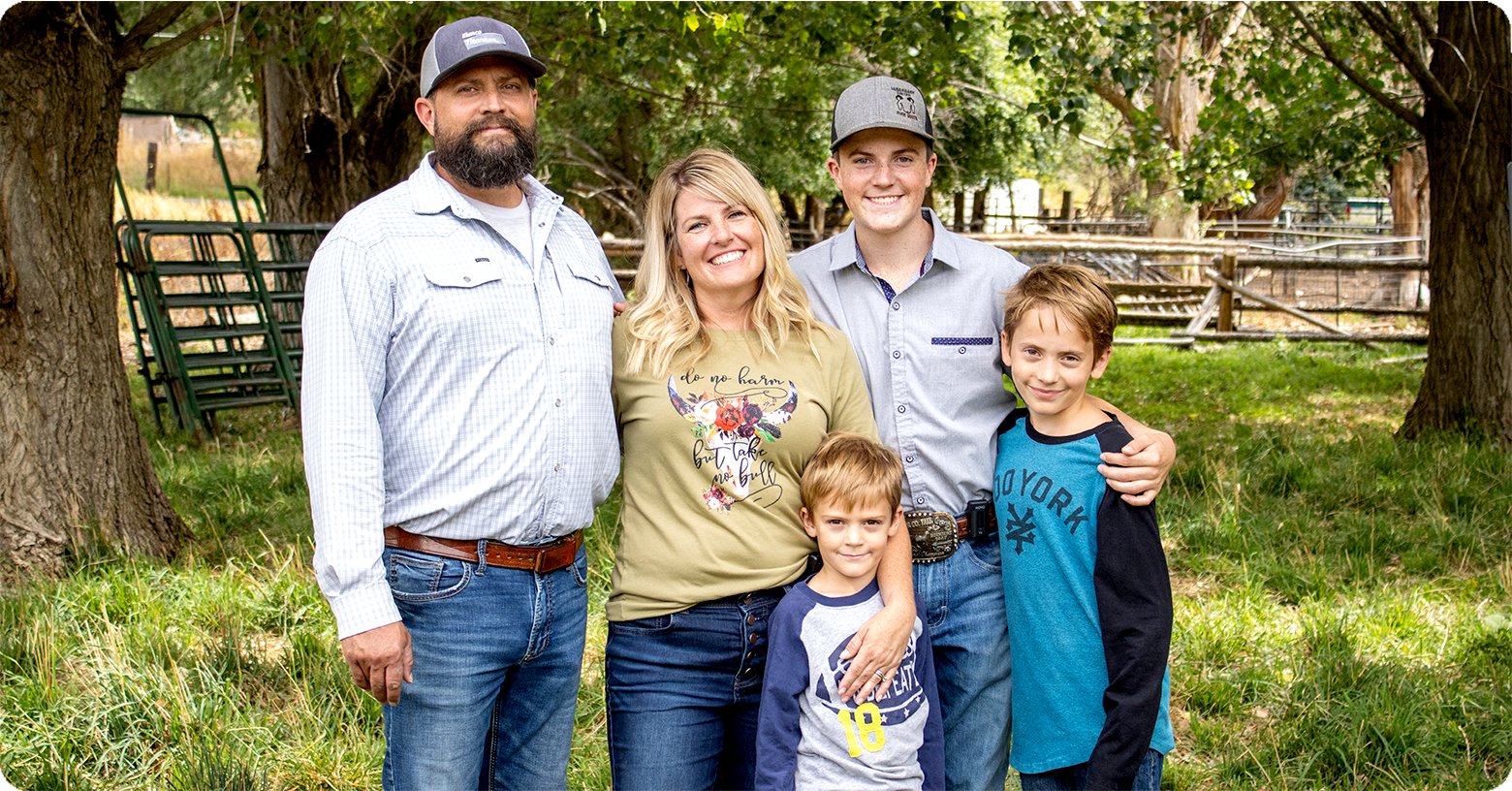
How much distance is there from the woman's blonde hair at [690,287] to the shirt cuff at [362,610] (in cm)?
71

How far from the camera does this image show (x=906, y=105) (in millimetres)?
2641

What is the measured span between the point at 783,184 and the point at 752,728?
49.9ft

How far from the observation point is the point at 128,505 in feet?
16.7

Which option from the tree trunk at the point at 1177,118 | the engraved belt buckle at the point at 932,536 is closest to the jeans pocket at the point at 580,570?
the engraved belt buckle at the point at 932,536

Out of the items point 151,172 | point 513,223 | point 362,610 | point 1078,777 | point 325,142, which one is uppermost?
point 151,172

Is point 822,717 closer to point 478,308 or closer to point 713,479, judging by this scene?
point 713,479

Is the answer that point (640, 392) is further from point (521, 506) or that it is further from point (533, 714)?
point (533, 714)

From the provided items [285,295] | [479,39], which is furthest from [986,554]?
[285,295]

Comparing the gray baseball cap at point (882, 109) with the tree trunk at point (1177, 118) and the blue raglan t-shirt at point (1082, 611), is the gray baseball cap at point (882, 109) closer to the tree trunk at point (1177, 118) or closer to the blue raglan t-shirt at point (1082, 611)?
the blue raglan t-shirt at point (1082, 611)

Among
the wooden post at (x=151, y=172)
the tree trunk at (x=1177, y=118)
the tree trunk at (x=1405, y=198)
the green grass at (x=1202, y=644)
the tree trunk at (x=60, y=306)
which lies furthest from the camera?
the wooden post at (x=151, y=172)

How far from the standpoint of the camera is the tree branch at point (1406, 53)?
7.03 metres

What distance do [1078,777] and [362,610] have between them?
1532 mm

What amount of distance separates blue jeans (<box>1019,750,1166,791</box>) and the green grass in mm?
1323

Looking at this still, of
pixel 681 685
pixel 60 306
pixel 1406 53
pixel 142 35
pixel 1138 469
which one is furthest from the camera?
pixel 1406 53
